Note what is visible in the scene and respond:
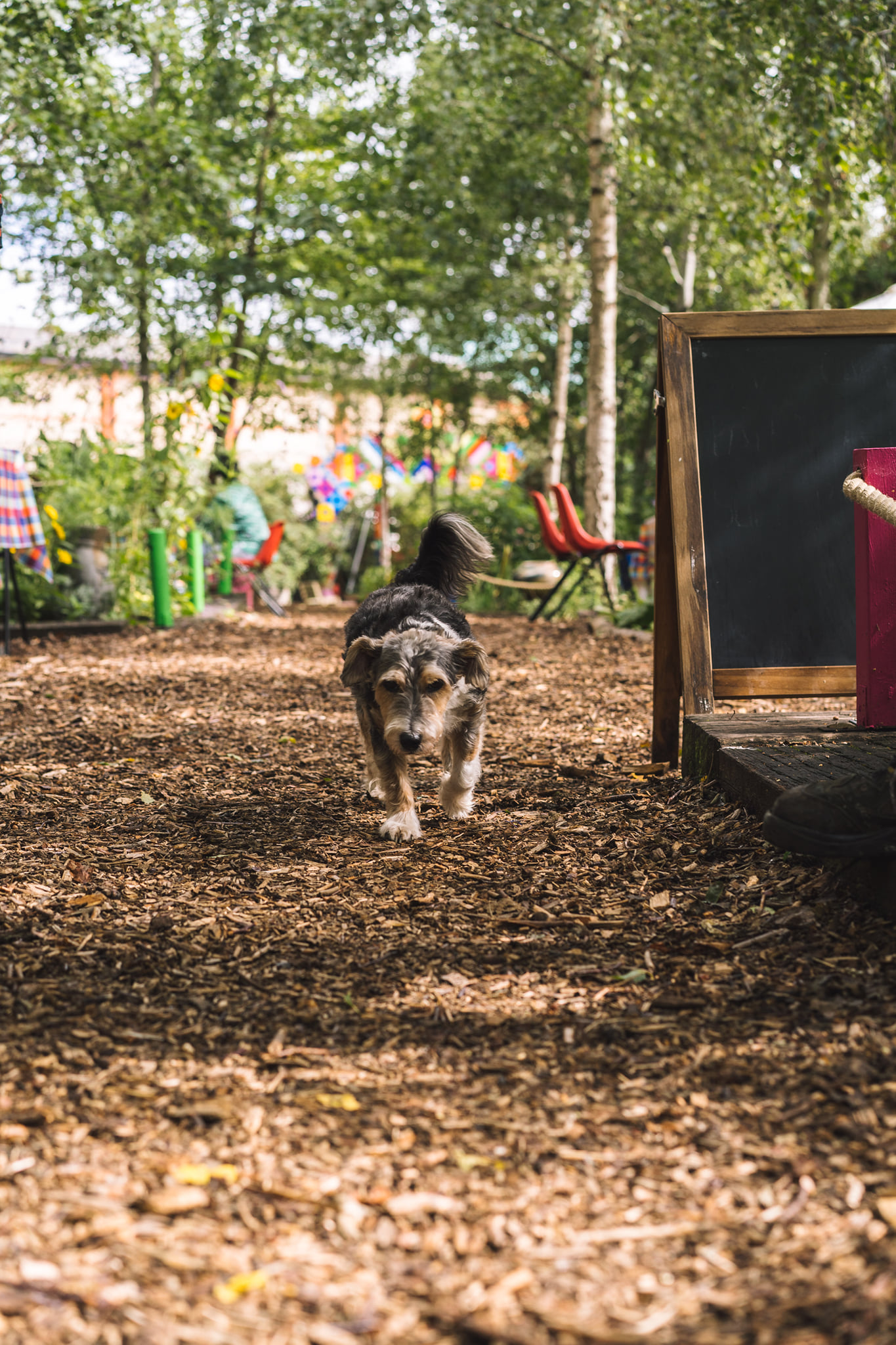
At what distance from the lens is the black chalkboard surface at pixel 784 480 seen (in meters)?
4.68

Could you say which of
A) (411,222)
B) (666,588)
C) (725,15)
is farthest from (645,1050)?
(411,222)

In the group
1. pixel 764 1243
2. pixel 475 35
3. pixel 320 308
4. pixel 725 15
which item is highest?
pixel 475 35

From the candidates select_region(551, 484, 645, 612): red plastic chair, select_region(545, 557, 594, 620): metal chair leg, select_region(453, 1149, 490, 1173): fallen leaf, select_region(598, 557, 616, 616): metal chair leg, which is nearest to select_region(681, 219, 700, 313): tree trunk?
select_region(545, 557, 594, 620): metal chair leg

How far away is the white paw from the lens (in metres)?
4.47

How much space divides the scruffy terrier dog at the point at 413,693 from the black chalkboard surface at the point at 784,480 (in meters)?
1.12

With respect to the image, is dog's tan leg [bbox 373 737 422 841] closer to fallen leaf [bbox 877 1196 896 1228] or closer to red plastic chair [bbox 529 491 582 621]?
fallen leaf [bbox 877 1196 896 1228]

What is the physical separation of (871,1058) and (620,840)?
5.49 feet

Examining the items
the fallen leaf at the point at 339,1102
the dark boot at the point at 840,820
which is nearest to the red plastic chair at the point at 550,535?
the dark boot at the point at 840,820

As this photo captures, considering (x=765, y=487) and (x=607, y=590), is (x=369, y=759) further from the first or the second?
(x=607, y=590)

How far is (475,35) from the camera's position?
486 inches

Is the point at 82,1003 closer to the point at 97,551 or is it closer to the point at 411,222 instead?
the point at 97,551

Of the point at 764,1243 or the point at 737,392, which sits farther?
the point at 737,392

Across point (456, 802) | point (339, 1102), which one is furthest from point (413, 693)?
point (339, 1102)

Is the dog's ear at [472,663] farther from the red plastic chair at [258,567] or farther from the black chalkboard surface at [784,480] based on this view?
the red plastic chair at [258,567]
